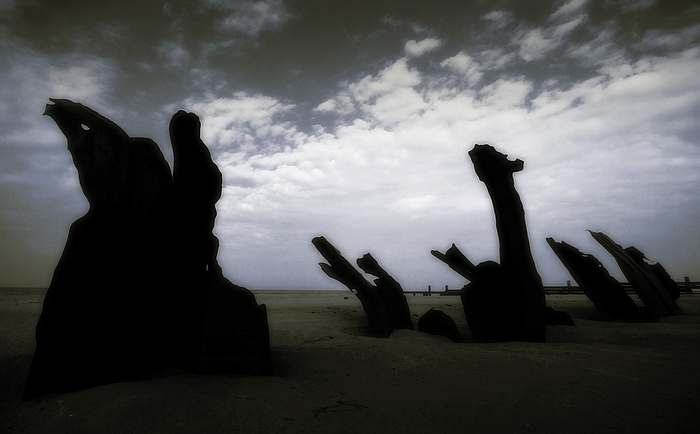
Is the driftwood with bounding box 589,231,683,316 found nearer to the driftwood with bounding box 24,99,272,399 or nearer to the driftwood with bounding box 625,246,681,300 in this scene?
the driftwood with bounding box 625,246,681,300

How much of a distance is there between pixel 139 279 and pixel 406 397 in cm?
252

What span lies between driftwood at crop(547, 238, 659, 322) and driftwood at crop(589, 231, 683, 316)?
0.69 metres

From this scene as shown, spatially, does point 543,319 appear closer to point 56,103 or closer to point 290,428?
point 290,428

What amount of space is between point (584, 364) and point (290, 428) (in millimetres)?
2942

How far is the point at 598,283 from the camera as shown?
26.9ft

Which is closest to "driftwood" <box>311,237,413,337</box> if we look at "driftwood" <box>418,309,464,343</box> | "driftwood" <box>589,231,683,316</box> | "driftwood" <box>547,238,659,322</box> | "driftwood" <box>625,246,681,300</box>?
"driftwood" <box>418,309,464,343</box>

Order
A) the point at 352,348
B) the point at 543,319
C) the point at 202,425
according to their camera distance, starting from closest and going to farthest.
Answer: the point at 202,425
the point at 352,348
the point at 543,319

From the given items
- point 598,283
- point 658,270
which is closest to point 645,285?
point 598,283

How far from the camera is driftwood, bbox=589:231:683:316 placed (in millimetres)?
8367

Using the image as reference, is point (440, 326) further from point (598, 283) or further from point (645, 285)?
point (645, 285)

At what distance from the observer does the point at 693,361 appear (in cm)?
357

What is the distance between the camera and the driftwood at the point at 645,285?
27.5 ft

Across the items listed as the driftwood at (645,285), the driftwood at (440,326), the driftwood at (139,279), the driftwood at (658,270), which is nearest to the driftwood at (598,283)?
the driftwood at (645,285)

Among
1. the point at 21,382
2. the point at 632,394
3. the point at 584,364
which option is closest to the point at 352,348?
the point at 584,364
